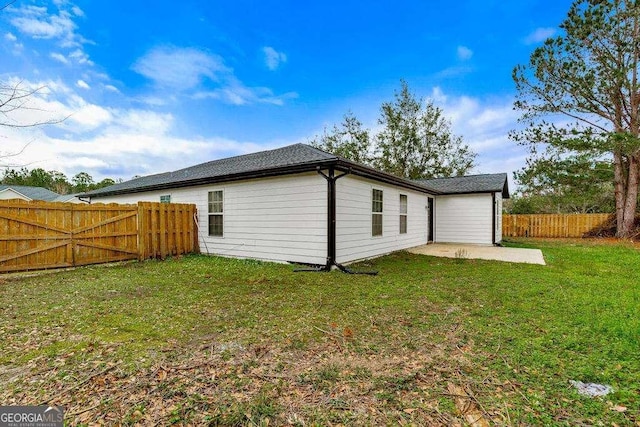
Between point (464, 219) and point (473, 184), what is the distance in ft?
5.09

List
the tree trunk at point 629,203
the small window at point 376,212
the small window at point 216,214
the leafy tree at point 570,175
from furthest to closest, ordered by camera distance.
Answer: the leafy tree at point 570,175 < the tree trunk at point 629,203 < the small window at point 216,214 < the small window at point 376,212

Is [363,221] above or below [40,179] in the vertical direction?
below

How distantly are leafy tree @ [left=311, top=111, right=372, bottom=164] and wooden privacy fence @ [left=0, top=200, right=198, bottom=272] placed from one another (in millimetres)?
16672

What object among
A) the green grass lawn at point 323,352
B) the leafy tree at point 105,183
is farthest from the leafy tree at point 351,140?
the leafy tree at point 105,183

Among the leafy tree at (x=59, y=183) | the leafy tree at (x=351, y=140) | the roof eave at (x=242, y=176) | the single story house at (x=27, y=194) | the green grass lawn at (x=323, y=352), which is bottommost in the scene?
the green grass lawn at (x=323, y=352)

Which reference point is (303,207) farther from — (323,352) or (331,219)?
(323,352)

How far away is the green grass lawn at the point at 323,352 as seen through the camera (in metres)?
1.98

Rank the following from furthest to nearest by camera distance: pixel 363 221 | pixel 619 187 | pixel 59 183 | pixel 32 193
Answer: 1. pixel 59 183
2. pixel 32 193
3. pixel 619 187
4. pixel 363 221

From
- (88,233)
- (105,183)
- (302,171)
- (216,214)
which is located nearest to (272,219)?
(302,171)

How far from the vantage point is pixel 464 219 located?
1273 cm

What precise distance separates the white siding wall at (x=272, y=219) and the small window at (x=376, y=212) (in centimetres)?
213

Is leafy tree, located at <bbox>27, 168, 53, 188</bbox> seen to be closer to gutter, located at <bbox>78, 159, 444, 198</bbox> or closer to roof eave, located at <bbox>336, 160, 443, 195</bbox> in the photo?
gutter, located at <bbox>78, 159, 444, 198</bbox>

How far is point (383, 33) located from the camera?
10906 millimetres

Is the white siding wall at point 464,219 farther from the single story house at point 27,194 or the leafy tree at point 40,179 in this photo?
the leafy tree at point 40,179
